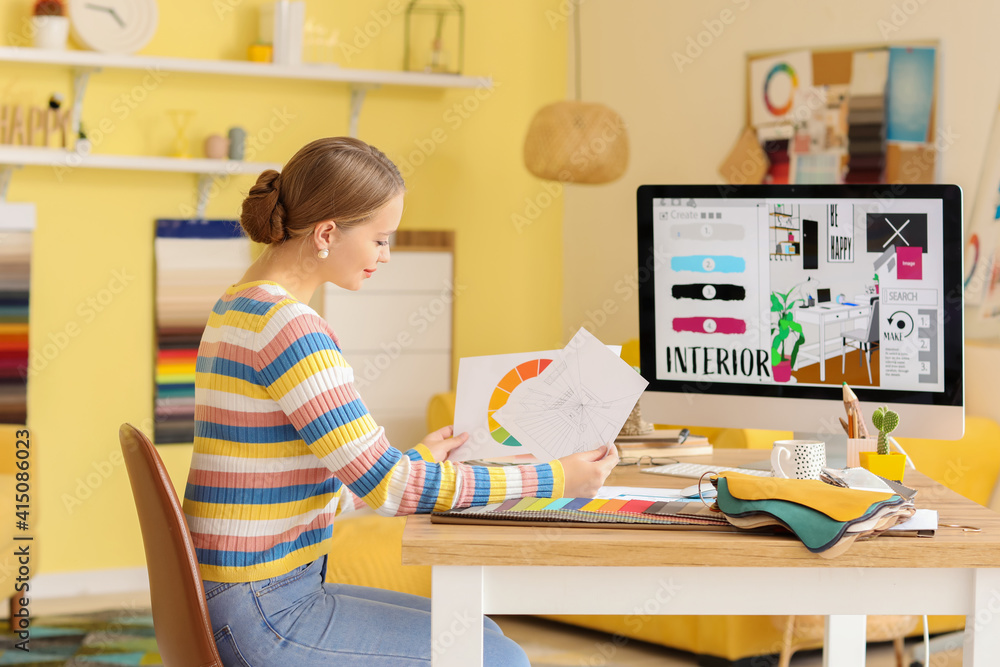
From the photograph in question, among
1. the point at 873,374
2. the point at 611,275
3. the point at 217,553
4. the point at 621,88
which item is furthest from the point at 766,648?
the point at 621,88

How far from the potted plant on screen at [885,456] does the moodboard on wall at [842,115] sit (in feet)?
5.37

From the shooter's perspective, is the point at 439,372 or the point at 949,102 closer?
the point at 949,102

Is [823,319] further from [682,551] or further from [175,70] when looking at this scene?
[175,70]

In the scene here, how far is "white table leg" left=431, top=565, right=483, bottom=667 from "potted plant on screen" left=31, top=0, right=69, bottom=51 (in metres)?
2.73

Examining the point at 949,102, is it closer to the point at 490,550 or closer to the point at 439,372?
the point at 439,372

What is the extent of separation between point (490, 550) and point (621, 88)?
291 cm

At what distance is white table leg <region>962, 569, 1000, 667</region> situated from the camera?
1135 mm

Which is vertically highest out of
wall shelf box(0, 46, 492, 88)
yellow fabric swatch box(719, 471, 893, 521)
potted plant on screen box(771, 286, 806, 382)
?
wall shelf box(0, 46, 492, 88)

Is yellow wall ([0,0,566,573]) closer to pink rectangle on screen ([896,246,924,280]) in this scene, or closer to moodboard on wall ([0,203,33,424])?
moodboard on wall ([0,203,33,424])

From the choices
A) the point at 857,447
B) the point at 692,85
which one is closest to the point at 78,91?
the point at 692,85

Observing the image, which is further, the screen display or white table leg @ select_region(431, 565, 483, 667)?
the screen display

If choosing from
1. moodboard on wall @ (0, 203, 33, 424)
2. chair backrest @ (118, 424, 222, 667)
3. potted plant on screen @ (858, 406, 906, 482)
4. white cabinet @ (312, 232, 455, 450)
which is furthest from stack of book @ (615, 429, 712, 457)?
moodboard on wall @ (0, 203, 33, 424)

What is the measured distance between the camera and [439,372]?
376 cm

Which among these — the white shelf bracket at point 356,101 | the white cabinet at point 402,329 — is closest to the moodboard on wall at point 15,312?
the white cabinet at point 402,329
